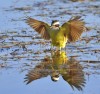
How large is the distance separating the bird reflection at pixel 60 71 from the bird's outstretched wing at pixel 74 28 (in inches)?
30.1

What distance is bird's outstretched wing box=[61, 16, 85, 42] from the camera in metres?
11.4

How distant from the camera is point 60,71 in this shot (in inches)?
388

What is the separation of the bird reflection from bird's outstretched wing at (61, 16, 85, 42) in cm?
77

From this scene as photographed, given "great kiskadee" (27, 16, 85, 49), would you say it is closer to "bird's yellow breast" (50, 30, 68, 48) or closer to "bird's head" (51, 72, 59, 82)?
"bird's yellow breast" (50, 30, 68, 48)

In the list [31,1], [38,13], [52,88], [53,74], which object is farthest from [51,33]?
[31,1]

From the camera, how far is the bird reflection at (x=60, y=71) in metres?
9.35

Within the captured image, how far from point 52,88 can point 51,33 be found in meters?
2.94

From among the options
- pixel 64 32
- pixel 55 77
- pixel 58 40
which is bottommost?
pixel 55 77

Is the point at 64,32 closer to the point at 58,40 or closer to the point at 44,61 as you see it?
the point at 58,40

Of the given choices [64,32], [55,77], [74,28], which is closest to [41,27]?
[64,32]

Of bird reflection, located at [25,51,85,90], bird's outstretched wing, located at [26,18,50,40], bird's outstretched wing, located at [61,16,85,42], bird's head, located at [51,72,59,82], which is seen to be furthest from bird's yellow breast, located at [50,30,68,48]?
bird's head, located at [51,72,59,82]

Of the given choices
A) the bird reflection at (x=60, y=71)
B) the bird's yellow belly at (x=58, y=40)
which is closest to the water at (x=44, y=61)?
the bird reflection at (x=60, y=71)

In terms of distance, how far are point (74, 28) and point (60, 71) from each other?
75.4 inches

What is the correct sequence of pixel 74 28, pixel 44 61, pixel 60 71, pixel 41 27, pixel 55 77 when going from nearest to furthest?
1. pixel 55 77
2. pixel 60 71
3. pixel 44 61
4. pixel 74 28
5. pixel 41 27
